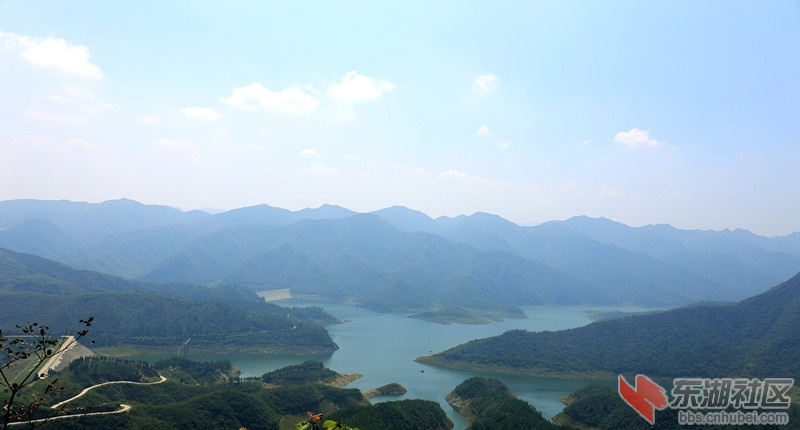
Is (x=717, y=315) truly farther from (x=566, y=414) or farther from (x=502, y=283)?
(x=502, y=283)

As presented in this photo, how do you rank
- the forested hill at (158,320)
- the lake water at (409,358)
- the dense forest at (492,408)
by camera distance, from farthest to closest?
the forested hill at (158,320) → the lake water at (409,358) → the dense forest at (492,408)

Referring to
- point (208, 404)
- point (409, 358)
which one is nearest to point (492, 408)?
point (208, 404)

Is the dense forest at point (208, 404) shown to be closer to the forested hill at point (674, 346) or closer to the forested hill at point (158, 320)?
the forested hill at point (158, 320)

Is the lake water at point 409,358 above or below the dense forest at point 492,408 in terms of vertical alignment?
below

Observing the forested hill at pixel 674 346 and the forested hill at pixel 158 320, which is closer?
the forested hill at pixel 674 346

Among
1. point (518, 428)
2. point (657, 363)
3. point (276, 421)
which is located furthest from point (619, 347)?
point (276, 421)

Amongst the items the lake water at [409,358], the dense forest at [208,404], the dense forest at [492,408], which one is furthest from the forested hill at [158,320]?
the dense forest at [492,408]
